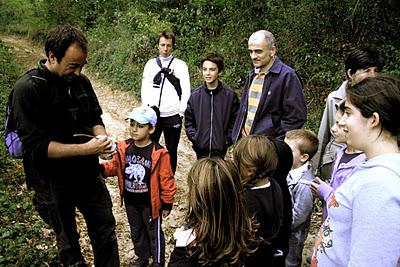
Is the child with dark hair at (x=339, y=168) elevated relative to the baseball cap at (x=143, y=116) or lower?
lower

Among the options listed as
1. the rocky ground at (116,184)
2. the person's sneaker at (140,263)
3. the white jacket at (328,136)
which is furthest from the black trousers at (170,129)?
the white jacket at (328,136)

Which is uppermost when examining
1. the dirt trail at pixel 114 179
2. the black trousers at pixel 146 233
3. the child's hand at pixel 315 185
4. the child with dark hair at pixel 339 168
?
the child with dark hair at pixel 339 168

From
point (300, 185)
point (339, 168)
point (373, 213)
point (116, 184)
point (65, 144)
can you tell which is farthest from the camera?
point (116, 184)

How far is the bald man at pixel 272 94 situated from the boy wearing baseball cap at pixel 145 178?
1151 mm

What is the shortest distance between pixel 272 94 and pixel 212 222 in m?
2.30

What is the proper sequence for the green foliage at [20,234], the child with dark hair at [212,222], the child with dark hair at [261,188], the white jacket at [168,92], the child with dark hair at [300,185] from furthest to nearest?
the white jacket at [168,92]
the child with dark hair at [300,185]
the green foliage at [20,234]
the child with dark hair at [261,188]
the child with dark hair at [212,222]

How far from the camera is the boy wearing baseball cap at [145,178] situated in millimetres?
3932

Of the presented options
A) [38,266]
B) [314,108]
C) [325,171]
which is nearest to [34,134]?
[38,266]

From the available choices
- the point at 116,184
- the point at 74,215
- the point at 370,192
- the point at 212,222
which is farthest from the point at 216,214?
the point at 116,184

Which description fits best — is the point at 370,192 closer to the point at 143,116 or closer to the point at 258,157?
the point at 258,157

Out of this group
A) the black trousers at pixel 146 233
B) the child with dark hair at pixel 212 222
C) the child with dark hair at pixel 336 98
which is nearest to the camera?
the child with dark hair at pixel 212 222

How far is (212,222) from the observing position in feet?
7.52

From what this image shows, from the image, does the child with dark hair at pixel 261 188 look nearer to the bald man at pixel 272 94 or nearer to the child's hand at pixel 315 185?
the child's hand at pixel 315 185

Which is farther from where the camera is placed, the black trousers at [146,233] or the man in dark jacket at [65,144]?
the black trousers at [146,233]
